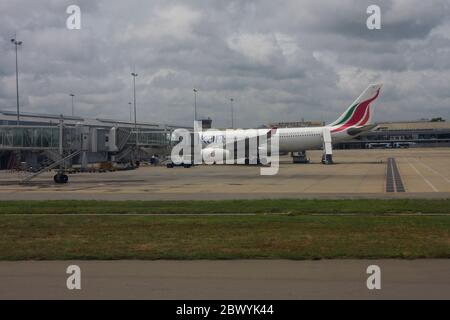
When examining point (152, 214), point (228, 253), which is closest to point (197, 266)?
point (228, 253)

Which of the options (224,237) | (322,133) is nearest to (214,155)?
(322,133)

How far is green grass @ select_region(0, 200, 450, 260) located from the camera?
1262cm

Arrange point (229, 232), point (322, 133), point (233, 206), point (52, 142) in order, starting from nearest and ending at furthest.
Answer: point (229, 232) → point (233, 206) → point (52, 142) → point (322, 133)

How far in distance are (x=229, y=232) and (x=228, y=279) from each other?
5479mm

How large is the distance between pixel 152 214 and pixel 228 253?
8.63 m

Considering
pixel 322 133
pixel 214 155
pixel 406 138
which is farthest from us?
pixel 406 138

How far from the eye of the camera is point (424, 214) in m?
20.0

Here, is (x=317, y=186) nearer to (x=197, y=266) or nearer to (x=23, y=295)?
(x=197, y=266)

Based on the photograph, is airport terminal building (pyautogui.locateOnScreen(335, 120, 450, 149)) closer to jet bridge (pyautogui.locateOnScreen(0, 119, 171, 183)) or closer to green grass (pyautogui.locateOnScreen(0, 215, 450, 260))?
jet bridge (pyautogui.locateOnScreen(0, 119, 171, 183))

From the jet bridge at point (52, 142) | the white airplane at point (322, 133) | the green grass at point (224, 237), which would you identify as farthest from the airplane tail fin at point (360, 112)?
the green grass at point (224, 237)

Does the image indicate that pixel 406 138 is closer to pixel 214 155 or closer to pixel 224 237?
pixel 214 155

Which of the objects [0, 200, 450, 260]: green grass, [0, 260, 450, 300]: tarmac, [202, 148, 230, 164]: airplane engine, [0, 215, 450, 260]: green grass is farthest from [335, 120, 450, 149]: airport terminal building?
[0, 260, 450, 300]: tarmac

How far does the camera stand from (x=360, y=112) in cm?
7538

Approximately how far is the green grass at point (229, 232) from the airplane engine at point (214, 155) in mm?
45270
